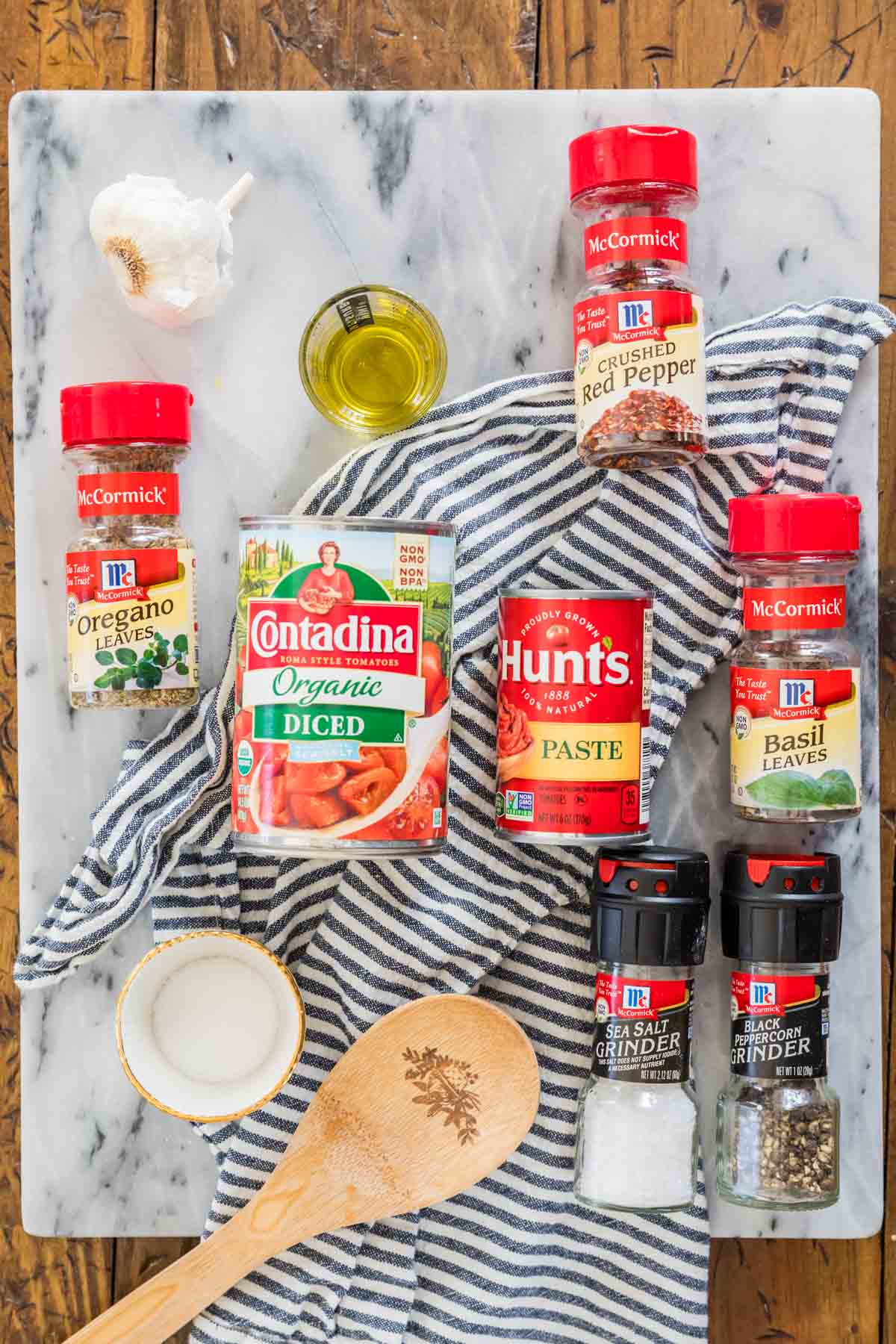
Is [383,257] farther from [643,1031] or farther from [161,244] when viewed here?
[643,1031]

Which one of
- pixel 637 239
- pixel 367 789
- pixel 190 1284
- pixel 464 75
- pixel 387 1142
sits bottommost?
pixel 190 1284

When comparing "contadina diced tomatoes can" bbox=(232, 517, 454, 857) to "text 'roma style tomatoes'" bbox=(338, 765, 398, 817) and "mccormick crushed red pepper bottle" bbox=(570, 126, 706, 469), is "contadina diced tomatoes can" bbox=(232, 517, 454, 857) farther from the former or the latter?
"mccormick crushed red pepper bottle" bbox=(570, 126, 706, 469)

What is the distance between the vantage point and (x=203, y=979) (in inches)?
35.5

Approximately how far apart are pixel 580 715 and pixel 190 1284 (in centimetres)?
50

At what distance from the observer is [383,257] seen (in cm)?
95

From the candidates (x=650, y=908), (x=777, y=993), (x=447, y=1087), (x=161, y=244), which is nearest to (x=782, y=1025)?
(x=777, y=993)

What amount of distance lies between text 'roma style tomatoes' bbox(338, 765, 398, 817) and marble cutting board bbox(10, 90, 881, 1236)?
0.22 m

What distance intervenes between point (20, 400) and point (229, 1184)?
0.60 m

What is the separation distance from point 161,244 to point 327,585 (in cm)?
31

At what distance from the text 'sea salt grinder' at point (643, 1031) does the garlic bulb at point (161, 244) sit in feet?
1.64

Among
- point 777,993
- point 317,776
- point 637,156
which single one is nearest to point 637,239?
point 637,156

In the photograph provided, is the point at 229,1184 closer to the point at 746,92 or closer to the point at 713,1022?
the point at 713,1022

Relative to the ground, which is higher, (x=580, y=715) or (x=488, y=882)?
(x=580, y=715)

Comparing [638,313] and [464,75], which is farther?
[464,75]
